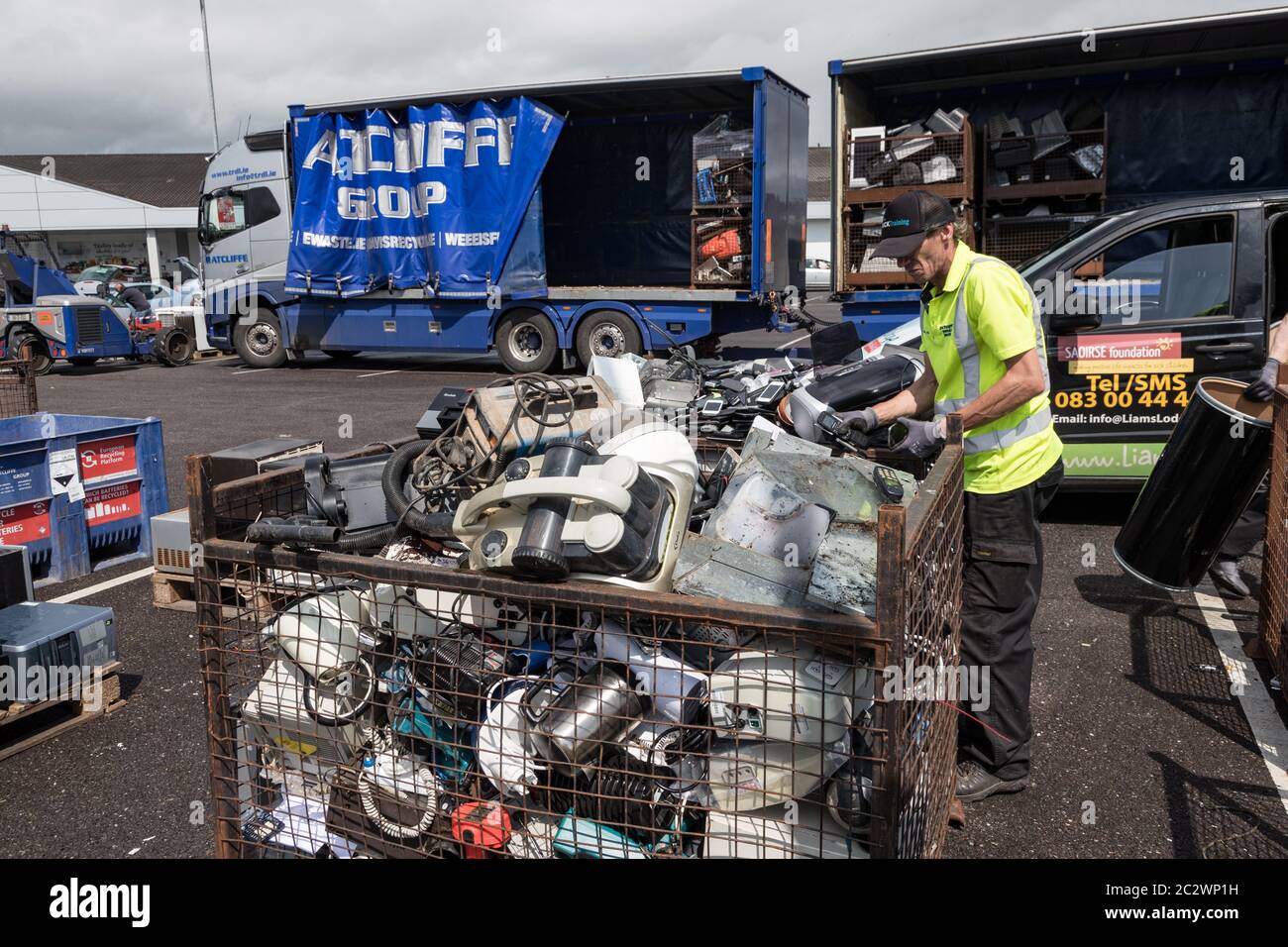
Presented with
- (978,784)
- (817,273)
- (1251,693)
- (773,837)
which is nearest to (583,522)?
(773,837)

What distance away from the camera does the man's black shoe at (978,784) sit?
3.32 m

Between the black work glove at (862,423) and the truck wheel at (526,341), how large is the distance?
1078 centimetres

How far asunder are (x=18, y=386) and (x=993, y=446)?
7.10m

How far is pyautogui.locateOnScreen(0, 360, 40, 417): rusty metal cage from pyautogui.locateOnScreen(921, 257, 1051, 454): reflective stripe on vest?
21.8ft

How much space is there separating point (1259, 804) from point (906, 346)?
3.26 m

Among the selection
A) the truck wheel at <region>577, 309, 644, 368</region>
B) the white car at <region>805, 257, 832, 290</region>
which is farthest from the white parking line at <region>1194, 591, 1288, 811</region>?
the white car at <region>805, 257, 832, 290</region>

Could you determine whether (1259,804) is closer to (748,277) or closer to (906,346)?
(906,346)

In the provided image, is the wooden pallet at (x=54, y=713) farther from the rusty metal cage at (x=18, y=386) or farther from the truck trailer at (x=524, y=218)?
the truck trailer at (x=524, y=218)

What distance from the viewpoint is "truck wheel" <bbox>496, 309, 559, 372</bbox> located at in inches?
554

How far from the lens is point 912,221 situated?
321cm

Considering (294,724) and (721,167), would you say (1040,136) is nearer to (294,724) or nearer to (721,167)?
(721,167)

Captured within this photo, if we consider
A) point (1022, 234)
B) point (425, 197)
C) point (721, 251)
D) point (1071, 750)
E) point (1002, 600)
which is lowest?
point (1071, 750)

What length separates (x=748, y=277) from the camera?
12.8 metres
